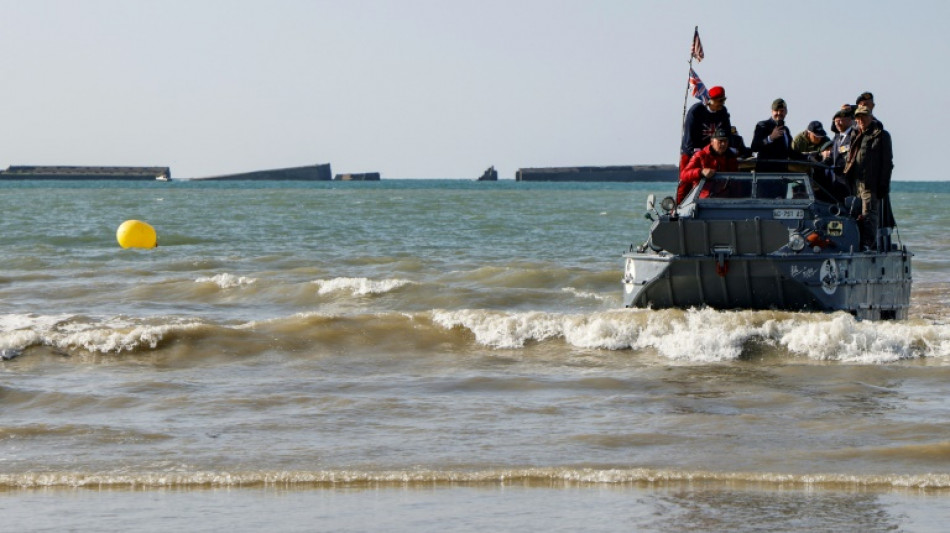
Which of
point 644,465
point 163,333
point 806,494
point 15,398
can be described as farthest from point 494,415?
point 163,333

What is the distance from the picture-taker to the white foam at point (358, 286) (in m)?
21.3

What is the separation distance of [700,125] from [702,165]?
42cm

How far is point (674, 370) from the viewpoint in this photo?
13.6 metres

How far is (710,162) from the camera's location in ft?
48.8

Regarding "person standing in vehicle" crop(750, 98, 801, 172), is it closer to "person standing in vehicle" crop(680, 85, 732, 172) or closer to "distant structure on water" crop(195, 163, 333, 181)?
"person standing in vehicle" crop(680, 85, 732, 172)

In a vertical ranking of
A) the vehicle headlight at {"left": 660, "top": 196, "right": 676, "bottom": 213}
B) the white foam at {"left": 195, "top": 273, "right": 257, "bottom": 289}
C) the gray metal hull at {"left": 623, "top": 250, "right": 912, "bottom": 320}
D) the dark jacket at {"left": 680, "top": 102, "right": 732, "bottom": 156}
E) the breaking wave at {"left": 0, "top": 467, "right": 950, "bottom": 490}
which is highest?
the dark jacket at {"left": 680, "top": 102, "right": 732, "bottom": 156}

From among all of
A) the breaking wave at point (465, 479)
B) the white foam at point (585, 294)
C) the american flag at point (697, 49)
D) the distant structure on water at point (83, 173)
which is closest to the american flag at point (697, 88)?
the american flag at point (697, 49)

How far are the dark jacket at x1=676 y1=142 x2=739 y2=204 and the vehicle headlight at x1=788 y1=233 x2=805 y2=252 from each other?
117 cm

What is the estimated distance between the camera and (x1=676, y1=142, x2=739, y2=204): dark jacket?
1487cm

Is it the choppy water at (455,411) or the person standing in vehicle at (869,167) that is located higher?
the person standing in vehicle at (869,167)

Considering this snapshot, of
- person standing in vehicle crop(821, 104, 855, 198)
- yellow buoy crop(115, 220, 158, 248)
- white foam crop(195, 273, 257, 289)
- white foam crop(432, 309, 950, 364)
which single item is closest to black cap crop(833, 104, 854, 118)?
person standing in vehicle crop(821, 104, 855, 198)

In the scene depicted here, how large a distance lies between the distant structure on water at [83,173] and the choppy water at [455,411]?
144528mm

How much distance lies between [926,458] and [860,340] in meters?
4.90

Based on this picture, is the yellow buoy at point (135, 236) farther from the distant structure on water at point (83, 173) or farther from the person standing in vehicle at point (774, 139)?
the distant structure on water at point (83, 173)
